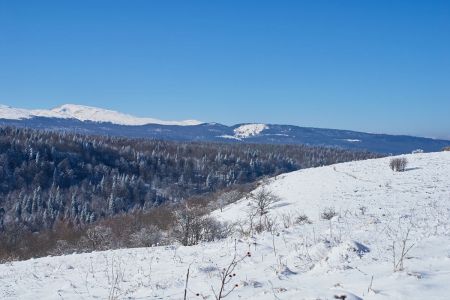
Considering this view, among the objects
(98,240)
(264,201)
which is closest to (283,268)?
(264,201)

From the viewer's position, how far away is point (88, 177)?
169500 mm

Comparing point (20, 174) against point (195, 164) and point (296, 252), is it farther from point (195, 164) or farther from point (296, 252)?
point (296, 252)

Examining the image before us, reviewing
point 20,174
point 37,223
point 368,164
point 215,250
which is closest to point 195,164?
point 20,174

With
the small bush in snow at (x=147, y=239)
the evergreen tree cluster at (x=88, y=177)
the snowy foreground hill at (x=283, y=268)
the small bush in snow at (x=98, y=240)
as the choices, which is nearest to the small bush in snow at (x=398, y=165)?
the small bush in snow at (x=147, y=239)

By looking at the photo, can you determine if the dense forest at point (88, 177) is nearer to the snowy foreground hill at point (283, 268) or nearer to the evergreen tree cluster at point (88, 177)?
the evergreen tree cluster at point (88, 177)

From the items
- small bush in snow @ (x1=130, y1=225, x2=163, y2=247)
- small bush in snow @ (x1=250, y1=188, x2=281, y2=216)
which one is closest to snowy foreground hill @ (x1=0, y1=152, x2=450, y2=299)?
small bush in snow @ (x1=130, y1=225, x2=163, y2=247)

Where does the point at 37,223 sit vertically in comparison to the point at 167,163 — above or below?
below

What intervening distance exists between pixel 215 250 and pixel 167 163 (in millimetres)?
181557

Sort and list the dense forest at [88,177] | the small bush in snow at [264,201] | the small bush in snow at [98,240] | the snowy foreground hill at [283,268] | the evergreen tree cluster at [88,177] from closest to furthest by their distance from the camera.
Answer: the snowy foreground hill at [283,268], the small bush in snow at [98,240], the small bush in snow at [264,201], the dense forest at [88,177], the evergreen tree cluster at [88,177]

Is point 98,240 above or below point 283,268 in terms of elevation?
below

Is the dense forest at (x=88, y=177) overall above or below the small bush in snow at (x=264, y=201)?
below

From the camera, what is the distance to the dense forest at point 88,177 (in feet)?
431

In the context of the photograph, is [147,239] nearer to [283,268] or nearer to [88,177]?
[283,268]

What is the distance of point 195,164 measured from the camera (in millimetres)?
195875
